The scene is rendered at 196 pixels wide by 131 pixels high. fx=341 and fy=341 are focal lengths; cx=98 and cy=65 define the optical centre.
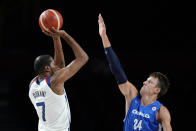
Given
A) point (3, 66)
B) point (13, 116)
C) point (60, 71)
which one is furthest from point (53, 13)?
point (13, 116)

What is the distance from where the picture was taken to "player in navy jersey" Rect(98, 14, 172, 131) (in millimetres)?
3523

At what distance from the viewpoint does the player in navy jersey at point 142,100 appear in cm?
352

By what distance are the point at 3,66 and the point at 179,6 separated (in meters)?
5.10

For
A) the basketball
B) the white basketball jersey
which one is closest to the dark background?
the white basketball jersey

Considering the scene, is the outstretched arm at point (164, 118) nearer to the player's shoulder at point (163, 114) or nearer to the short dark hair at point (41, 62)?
the player's shoulder at point (163, 114)

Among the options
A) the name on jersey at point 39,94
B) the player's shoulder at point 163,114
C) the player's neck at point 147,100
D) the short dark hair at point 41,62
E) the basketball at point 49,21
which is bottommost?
the player's shoulder at point 163,114

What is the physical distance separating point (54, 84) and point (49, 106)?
0.94 ft

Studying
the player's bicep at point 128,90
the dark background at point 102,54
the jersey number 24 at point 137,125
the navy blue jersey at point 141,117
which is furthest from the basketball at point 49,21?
the dark background at point 102,54

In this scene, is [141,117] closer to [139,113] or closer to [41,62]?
[139,113]

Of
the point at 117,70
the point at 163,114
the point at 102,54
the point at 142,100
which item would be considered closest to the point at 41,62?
the point at 117,70

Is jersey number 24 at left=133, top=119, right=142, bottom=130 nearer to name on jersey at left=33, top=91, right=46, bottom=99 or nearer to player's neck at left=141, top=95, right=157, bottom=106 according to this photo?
player's neck at left=141, top=95, right=157, bottom=106

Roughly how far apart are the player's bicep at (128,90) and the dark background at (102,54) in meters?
4.21

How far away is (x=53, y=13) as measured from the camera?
3895 millimetres

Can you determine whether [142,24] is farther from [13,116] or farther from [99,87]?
[13,116]
